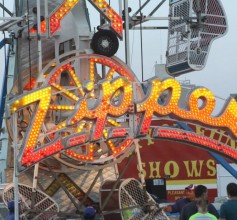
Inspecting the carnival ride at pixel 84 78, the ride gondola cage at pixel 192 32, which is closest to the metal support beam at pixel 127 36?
the carnival ride at pixel 84 78

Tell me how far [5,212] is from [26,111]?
252 cm

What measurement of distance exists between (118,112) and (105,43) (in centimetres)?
437

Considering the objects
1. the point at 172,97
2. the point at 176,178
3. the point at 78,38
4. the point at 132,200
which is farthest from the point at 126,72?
the point at 176,178

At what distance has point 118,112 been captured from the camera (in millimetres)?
14141

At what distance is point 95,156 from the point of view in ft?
60.8

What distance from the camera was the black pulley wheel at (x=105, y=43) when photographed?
18.2 metres

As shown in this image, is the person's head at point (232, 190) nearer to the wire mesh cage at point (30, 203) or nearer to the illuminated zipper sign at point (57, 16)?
the wire mesh cage at point (30, 203)

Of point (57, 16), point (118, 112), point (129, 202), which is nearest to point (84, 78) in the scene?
point (57, 16)

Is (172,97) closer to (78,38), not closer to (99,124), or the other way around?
(99,124)

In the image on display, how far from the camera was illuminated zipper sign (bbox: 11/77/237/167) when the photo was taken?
527 inches

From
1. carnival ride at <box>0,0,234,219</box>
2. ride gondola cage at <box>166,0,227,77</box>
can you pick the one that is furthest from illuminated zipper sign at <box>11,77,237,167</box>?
ride gondola cage at <box>166,0,227,77</box>

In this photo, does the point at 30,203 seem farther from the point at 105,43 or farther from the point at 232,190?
the point at 232,190

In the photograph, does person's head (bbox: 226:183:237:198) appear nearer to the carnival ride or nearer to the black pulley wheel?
the carnival ride

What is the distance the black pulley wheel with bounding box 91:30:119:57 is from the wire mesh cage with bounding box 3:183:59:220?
11.1ft
